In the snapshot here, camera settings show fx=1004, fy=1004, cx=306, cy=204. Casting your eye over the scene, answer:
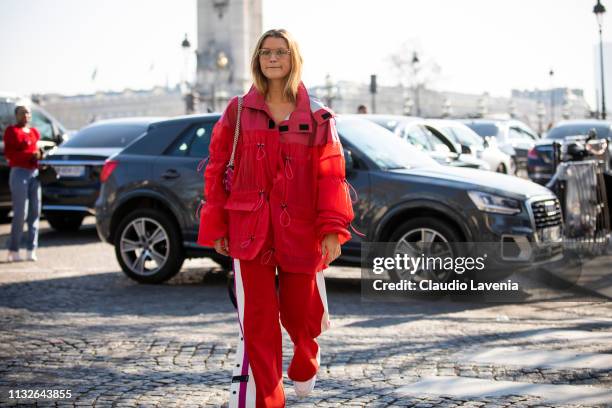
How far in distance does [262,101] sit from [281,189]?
1.35 ft

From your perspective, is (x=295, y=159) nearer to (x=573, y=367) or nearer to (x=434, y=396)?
(x=434, y=396)

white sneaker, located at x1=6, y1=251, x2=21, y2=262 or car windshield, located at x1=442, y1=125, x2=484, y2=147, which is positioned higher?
car windshield, located at x1=442, y1=125, x2=484, y2=147

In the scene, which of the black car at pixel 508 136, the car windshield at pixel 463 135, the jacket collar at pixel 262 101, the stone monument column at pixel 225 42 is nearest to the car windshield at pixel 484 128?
the black car at pixel 508 136

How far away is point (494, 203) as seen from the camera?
27.8 feet

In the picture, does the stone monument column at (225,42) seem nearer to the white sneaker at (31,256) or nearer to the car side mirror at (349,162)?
the white sneaker at (31,256)

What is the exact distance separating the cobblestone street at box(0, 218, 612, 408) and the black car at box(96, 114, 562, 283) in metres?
0.47

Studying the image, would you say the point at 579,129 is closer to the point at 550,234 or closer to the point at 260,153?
the point at 550,234

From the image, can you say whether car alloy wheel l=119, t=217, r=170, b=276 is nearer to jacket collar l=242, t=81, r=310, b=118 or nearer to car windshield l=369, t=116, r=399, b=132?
car windshield l=369, t=116, r=399, b=132

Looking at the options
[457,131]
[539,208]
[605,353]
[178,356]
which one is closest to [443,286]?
[539,208]

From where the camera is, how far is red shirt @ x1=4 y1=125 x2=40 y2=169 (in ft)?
38.1

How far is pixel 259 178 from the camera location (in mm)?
4254

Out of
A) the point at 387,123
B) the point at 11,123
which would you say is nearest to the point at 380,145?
the point at 387,123

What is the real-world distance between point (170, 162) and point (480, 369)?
15.8 ft

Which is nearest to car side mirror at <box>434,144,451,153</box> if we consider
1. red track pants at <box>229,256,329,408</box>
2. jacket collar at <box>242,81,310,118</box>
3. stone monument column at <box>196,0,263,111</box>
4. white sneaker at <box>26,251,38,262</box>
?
white sneaker at <box>26,251,38,262</box>
